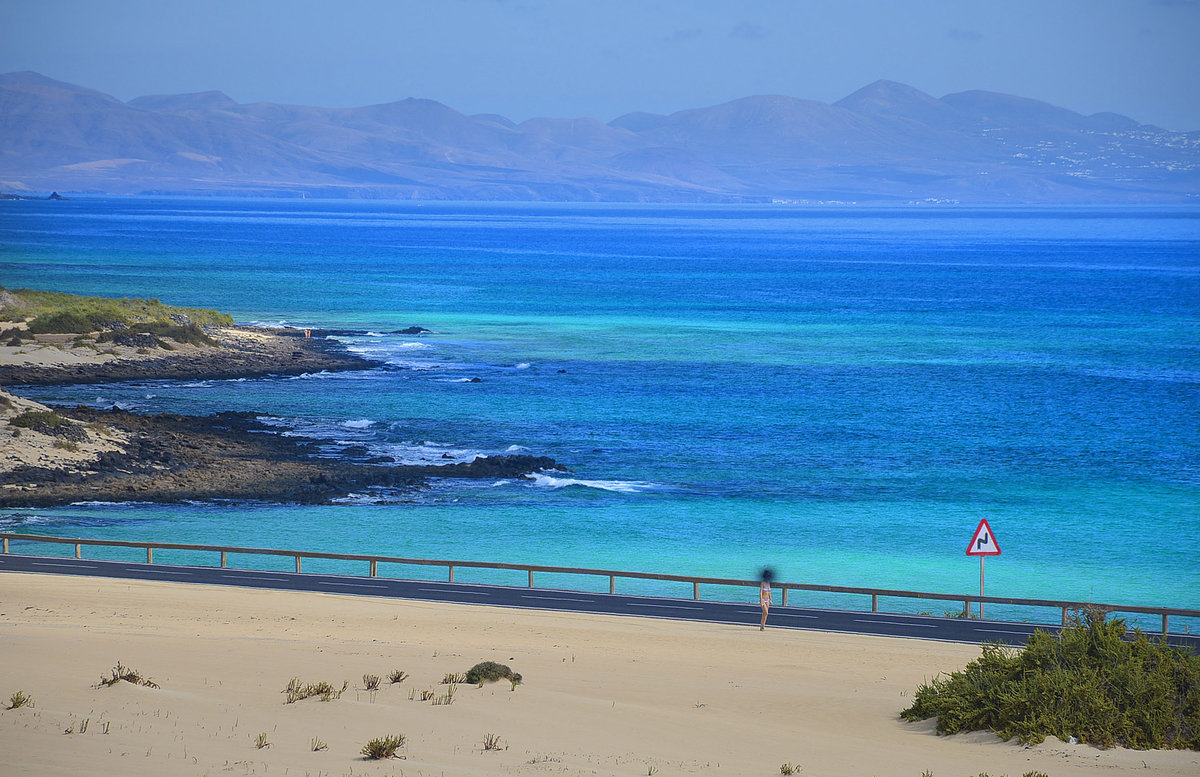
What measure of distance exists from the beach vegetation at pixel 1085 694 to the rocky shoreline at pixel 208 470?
101ft

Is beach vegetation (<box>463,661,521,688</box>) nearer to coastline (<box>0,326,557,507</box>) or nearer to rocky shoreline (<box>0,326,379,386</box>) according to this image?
coastline (<box>0,326,557,507</box>)

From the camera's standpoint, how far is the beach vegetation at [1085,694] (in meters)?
15.4

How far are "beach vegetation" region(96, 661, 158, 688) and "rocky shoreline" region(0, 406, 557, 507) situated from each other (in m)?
25.5

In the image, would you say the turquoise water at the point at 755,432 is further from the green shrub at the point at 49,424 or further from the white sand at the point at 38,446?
the green shrub at the point at 49,424

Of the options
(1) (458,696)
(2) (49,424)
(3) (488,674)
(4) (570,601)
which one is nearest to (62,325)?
(2) (49,424)

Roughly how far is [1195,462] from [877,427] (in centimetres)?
1415

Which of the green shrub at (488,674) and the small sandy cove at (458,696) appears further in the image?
the green shrub at (488,674)

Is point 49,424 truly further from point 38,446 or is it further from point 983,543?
point 983,543

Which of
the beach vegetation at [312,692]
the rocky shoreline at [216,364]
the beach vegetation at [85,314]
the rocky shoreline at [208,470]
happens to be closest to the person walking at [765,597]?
the beach vegetation at [312,692]

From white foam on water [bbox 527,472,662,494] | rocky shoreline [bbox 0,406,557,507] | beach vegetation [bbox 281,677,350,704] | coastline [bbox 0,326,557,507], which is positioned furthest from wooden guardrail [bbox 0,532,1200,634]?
Answer: white foam on water [bbox 527,472,662,494]

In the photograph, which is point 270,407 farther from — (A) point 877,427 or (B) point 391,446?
(A) point 877,427

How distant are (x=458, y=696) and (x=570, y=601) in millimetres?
10598

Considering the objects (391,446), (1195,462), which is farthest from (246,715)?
(1195,462)

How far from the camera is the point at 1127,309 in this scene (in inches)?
4803
